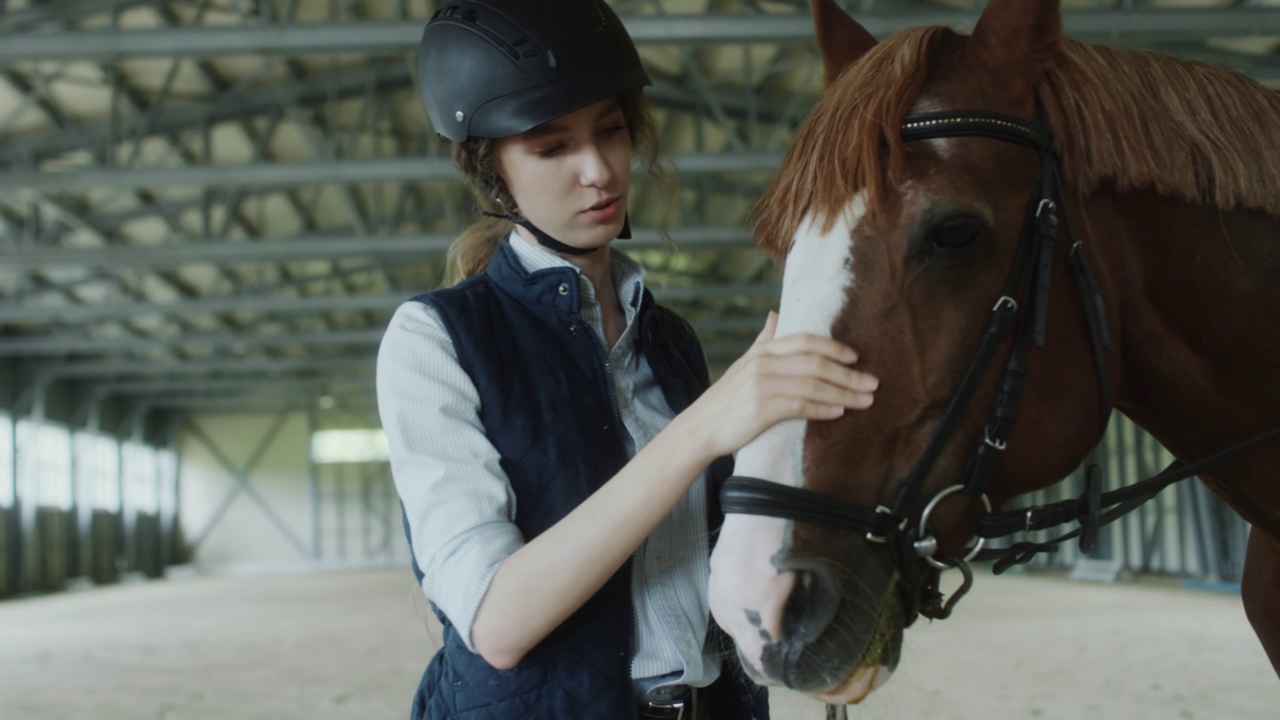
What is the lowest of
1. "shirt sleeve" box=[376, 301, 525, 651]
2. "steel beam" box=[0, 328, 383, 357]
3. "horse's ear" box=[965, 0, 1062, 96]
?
"shirt sleeve" box=[376, 301, 525, 651]

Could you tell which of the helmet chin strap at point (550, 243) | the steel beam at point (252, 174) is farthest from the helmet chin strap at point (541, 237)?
the steel beam at point (252, 174)

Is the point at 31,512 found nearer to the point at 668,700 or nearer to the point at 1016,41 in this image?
the point at 668,700

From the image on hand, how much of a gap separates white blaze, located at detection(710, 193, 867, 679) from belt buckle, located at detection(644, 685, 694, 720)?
237 mm

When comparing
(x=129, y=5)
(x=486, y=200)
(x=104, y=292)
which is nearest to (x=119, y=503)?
(x=104, y=292)

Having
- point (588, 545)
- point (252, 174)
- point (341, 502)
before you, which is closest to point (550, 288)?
point (588, 545)

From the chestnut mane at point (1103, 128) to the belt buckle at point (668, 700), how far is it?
529 mm

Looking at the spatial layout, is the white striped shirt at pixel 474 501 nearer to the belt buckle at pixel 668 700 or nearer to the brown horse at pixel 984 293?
the belt buckle at pixel 668 700

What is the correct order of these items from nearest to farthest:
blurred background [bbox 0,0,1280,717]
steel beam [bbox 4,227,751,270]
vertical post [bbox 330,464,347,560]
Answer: blurred background [bbox 0,0,1280,717]
steel beam [bbox 4,227,751,270]
vertical post [bbox 330,464,347,560]

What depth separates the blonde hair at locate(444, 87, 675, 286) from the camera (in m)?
1.44

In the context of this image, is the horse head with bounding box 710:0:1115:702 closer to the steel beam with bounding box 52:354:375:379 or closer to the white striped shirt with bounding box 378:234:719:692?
the white striped shirt with bounding box 378:234:719:692

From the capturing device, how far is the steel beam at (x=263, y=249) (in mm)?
9891

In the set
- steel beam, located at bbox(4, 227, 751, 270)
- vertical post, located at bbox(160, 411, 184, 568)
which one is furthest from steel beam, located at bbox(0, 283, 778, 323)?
vertical post, located at bbox(160, 411, 184, 568)

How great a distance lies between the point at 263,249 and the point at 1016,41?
32.0 feet

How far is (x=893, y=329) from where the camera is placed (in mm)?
1075
